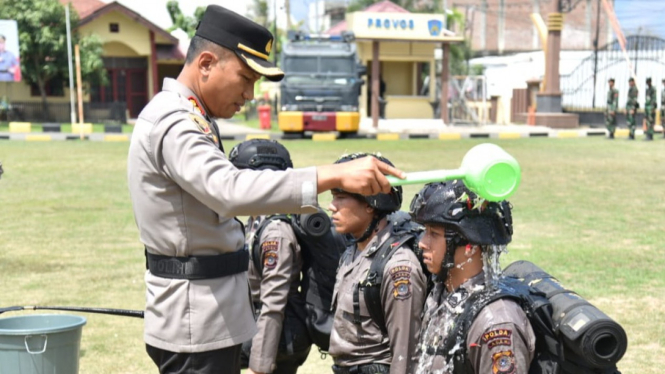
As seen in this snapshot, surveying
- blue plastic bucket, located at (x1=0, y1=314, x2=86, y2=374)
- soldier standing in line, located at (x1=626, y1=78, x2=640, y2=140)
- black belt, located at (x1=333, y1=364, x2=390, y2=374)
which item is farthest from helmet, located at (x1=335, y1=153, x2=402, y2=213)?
soldier standing in line, located at (x1=626, y1=78, x2=640, y2=140)

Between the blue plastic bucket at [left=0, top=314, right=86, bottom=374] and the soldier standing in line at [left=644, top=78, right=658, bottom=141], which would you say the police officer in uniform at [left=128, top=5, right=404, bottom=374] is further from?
the soldier standing in line at [left=644, top=78, right=658, bottom=141]

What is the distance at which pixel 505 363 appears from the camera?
2697 mm

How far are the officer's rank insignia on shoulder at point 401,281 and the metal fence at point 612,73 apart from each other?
31002 millimetres

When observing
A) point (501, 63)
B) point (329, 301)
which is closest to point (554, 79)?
point (501, 63)

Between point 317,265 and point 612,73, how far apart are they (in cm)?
3329

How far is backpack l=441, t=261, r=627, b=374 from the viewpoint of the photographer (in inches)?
105

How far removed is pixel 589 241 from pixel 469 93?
104 feet

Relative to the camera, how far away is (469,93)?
135ft

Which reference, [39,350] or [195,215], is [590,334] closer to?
[195,215]

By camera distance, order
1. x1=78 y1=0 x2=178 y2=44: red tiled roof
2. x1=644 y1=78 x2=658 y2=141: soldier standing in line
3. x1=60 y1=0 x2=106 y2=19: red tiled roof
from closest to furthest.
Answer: x1=644 y1=78 x2=658 y2=141: soldier standing in line
x1=78 y1=0 x2=178 y2=44: red tiled roof
x1=60 y1=0 x2=106 y2=19: red tiled roof

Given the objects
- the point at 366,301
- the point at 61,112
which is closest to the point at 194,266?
the point at 366,301

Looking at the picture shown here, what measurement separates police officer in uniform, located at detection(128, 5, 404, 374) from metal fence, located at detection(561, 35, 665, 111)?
103 ft

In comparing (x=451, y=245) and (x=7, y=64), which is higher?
(x=7, y=64)

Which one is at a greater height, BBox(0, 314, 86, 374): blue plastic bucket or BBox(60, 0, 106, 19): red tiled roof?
BBox(60, 0, 106, 19): red tiled roof
